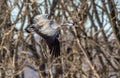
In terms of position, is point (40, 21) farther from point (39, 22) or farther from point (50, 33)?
point (50, 33)

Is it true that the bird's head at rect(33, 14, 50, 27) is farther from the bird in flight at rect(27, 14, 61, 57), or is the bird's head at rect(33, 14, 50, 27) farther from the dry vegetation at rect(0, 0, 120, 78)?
the dry vegetation at rect(0, 0, 120, 78)

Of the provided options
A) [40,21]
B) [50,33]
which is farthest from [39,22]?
[50,33]

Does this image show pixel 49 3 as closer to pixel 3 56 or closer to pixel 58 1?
pixel 58 1

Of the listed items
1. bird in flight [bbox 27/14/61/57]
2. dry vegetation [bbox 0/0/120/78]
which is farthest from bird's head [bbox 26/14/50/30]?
dry vegetation [bbox 0/0/120/78]

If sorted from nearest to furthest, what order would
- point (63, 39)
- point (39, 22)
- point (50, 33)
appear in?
point (50, 33) → point (39, 22) → point (63, 39)

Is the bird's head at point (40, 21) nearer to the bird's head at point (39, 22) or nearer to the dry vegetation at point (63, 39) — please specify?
the bird's head at point (39, 22)

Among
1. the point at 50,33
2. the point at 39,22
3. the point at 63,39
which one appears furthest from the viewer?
the point at 63,39

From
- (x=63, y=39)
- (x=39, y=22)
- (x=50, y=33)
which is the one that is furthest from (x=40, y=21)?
(x=63, y=39)

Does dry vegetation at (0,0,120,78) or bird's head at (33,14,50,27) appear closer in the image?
bird's head at (33,14,50,27)

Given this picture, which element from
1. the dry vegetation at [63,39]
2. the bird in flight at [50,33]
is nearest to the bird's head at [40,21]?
the bird in flight at [50,33]

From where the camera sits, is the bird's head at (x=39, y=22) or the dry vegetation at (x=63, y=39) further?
the dry vegetation at (x=63, y=39)

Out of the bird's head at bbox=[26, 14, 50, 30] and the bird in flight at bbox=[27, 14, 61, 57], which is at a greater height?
the bird's head at bbox=[26, 14, 50, 30]

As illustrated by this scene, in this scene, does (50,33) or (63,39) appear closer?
(50,33)

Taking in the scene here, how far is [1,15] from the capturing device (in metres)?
6.00
